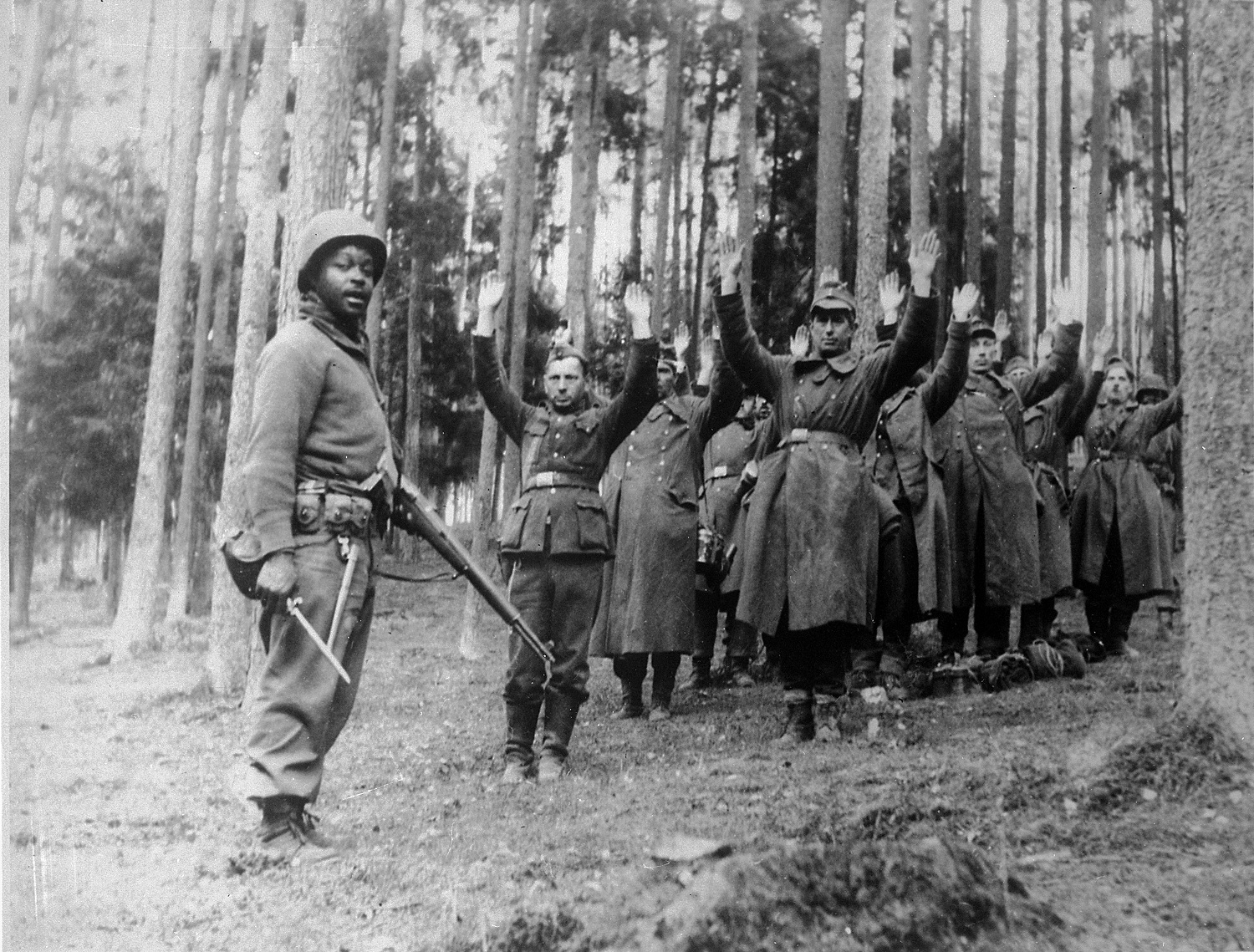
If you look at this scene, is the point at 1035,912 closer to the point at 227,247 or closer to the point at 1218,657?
the point at 1218,657

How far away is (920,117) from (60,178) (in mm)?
3644

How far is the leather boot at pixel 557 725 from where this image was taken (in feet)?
13.9

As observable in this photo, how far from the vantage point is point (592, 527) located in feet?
14.4

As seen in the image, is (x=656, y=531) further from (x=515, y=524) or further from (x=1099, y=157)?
(x=1099, y=157)

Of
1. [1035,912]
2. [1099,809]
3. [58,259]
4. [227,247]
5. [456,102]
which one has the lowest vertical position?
[1035,912]

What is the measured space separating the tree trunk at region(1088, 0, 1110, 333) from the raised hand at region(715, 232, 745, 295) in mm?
1435

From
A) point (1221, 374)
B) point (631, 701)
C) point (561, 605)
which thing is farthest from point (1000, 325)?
point (561, 605)

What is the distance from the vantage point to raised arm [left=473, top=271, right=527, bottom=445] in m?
4.21

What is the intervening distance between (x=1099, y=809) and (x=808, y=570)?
60.5 inches

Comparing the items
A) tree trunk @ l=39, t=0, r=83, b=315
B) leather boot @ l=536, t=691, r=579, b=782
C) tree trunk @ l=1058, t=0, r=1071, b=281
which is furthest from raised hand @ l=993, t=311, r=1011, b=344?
tree trunk @ l=39, t=0, r=83, b=315

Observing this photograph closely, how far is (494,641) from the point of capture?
515 centimetres

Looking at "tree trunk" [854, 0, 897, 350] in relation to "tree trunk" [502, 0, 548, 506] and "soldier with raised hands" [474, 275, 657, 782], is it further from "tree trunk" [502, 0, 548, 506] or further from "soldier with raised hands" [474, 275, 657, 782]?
"soldier with raised hands" [474, 275, 657, 782]

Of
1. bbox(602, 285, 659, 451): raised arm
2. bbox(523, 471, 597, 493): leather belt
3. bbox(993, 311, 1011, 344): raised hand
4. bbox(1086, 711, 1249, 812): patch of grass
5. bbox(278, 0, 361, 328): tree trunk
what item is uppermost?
bbox(278, 0, 361, 328): tree trunk

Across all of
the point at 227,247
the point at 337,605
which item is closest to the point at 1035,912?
the point at 337,605
